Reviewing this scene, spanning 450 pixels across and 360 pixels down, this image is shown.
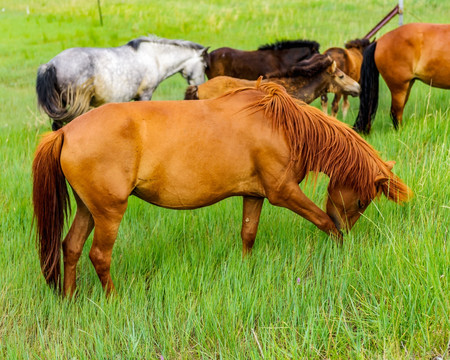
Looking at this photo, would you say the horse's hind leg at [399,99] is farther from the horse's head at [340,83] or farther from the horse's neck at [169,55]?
the horse's neck at [169,55]

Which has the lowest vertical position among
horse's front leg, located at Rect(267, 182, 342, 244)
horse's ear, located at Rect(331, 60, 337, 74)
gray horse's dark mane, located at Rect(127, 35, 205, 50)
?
horse's front leg, located at Rect(267, 182, 342, 244)

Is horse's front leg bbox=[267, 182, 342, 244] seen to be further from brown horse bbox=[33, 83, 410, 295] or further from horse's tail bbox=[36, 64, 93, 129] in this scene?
horse's tail bbox=[36, 64, 93, 129]

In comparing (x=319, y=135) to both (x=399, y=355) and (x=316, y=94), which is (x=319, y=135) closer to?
(x=399, y=355)

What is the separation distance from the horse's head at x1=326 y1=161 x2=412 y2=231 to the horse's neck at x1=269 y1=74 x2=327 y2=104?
322 centimetres

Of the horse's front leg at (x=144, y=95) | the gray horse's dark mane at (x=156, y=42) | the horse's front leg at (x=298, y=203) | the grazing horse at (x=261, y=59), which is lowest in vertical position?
the horse's front leg at (x=144, y=95)

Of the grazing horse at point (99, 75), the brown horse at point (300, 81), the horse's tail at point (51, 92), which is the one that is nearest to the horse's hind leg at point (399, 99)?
the brown horse at point (300, 81)

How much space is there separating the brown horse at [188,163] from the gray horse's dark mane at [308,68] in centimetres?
317

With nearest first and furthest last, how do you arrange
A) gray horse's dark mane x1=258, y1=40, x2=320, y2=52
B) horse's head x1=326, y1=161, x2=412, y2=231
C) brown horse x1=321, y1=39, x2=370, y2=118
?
1. horse's head x1=326, y1=161, x2=412, y2=231
2. gray horse's dark mane x1=258, y1=40, x2=320, y2=52
3. brown horse x1=321, y1=39, x2=370, y2=118

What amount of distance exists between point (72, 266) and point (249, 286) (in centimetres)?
126

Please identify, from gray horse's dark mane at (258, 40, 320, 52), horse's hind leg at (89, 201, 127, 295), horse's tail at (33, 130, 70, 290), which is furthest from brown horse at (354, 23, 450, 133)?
horse's tail at (33, 130, 70, 290)

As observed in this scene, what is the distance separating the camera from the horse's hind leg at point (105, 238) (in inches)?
126

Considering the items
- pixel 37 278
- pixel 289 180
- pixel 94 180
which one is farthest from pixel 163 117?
pixel 37 278

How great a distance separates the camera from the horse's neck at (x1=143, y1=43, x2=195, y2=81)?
7980 millimetres

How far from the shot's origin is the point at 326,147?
3.48 m
